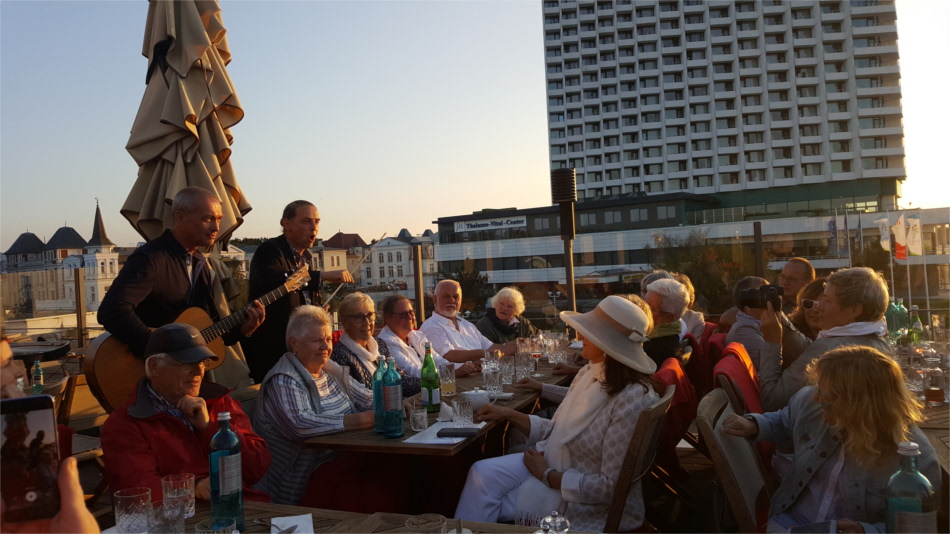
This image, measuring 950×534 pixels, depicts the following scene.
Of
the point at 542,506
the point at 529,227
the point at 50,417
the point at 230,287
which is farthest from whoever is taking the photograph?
the point at 529,227

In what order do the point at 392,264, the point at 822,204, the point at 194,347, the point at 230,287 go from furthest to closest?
the point at 822,204, the point at 392,264, the point at 230,287, the point at 194,347

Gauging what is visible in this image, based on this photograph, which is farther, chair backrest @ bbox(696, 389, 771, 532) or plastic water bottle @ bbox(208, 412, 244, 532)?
chair backrest @ bbox(696, 389, 771, 532)

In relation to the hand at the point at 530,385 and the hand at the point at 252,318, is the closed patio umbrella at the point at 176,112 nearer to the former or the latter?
the hand at the point at 252,318

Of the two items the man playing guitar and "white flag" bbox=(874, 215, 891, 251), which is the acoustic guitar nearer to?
the man playing guitar

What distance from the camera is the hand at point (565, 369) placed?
4.73m

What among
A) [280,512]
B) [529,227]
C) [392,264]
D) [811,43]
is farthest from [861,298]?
[811,43]

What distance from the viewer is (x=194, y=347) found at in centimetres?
245

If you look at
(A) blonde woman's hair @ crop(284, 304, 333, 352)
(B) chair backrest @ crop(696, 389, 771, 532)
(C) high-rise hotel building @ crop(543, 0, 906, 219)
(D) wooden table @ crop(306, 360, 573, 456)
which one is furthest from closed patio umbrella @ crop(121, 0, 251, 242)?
(C) high-rise hotel building @ crop(543, 0, 906, 219)

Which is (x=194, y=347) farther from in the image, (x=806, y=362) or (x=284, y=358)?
(x=806, y=362)

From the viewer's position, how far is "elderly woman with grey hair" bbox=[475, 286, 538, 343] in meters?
6.11

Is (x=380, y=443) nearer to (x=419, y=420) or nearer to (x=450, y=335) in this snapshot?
(x=419, y=420)

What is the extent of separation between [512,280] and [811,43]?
8543 centimetres

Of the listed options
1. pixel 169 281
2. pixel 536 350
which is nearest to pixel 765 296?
pixel 536 350

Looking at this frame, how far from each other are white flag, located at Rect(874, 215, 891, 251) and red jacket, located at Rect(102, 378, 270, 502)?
14949mm
